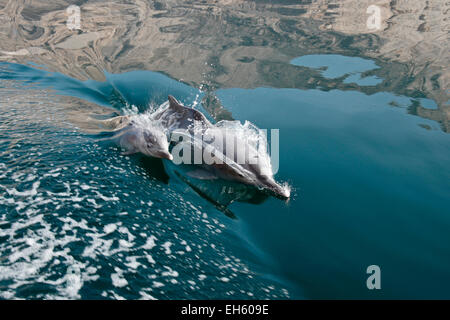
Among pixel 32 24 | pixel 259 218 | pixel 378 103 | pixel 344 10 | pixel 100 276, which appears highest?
pixel 344 10

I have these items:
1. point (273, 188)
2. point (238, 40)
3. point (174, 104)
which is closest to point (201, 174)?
point (273, 188)

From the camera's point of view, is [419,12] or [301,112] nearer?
[301,112]

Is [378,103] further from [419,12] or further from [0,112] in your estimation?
[419,12]

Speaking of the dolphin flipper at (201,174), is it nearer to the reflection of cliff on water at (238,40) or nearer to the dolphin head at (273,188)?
the dolphin head at (273,188)

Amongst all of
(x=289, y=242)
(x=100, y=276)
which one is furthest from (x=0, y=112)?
(x=289, y=242)

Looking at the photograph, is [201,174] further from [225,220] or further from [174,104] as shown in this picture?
[174,104]

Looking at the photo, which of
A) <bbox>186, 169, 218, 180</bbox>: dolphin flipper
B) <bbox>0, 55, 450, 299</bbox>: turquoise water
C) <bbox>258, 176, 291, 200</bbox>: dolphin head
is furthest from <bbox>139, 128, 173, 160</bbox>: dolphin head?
<bbox>258, 176, 291, 200</bbox>: dolphin head

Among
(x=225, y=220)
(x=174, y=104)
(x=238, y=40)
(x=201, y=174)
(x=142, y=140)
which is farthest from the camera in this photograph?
(x=238, y=40)
